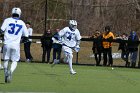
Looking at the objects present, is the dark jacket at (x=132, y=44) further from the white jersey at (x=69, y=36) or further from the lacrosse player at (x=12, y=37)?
the lacrosse player at (x=12, y=37)

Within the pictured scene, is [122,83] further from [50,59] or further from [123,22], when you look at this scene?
[123,22]

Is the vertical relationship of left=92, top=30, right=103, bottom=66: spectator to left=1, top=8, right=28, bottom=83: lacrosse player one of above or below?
below

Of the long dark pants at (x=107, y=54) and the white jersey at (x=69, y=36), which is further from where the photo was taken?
the long dark pants at (x=107, y=54)

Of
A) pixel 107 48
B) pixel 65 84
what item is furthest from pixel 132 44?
pixel 65 84

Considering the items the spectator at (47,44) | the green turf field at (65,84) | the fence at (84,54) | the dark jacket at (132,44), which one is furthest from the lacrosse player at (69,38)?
the fence at (84,54)

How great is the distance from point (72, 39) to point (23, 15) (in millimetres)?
17936

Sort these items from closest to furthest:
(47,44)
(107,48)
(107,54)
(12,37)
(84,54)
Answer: (12,37) < (107,48) < (107,54) < (47,44) < (84,54)

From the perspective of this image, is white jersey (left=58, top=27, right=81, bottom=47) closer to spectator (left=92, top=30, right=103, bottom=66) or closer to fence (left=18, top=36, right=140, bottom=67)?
spectator (left=92, top=30, right=103, bottom=66)

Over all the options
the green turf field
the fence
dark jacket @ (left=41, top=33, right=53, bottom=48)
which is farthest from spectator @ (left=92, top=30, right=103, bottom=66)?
the green turf field

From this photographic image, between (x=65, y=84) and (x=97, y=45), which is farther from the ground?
(x=97, y=45)

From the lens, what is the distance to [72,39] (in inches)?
799

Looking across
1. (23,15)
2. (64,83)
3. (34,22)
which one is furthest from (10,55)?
(34,22)

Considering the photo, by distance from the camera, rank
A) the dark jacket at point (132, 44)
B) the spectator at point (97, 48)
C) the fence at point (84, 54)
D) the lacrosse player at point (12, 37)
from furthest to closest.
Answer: the fence at point (84, 54) → the spectator at point (97, 48) → the dark jacket at point (132, 44) → the lacrosse player at point (12, 37)

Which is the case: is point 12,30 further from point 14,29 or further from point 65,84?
point 65,84
